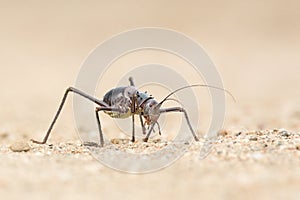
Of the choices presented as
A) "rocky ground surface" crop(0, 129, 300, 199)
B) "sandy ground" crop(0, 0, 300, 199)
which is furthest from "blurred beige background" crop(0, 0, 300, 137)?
"rocky ground surface" crop(0, 129, 300, 199)

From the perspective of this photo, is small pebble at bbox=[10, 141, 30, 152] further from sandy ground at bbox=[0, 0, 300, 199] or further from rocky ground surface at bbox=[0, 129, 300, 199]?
sandy ground at bbox=[0, 0, 300, 199]

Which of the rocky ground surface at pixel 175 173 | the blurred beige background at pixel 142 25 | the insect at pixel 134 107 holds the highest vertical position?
the blurred beige background at pixel 142 25

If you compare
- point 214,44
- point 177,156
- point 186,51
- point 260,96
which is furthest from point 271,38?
point 177,156

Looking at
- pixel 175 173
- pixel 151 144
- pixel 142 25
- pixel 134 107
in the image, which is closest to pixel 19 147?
pixel 134 107

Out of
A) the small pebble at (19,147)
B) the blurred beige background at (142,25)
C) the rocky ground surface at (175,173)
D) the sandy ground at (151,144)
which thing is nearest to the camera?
the rocky ground surface at (175,173)

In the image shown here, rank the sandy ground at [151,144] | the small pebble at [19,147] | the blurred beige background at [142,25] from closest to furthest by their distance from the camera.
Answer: the sandy ground at [151,144] → the small pebble at [19,147] → the blurred beige background at [142,25]

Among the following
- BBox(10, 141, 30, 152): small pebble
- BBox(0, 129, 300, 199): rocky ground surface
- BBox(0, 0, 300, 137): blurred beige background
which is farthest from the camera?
BBox(0, 0, 300, 137): blurred beige background

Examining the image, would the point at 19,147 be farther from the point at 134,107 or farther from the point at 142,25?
the point at 142,25

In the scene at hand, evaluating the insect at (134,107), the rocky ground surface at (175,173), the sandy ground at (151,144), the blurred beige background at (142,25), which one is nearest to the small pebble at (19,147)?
the rocky ground surface at (175,173)

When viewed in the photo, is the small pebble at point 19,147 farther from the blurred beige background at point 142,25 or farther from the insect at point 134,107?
the blurred beige background at point 142,25
